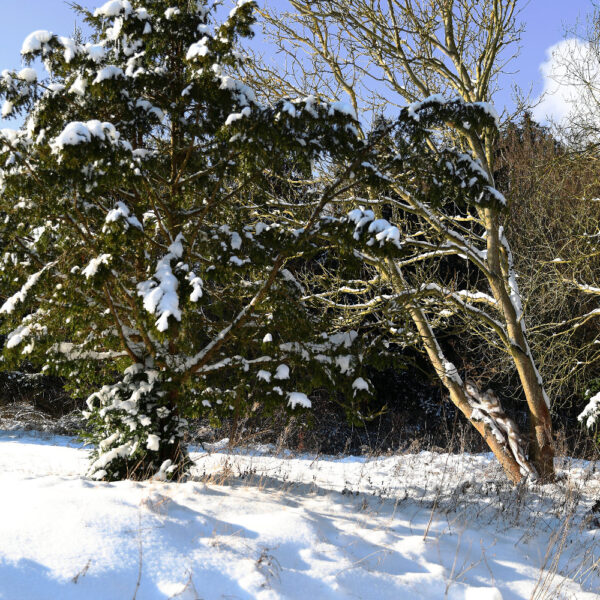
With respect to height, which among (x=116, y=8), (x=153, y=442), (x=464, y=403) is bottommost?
(x=153, y=442)

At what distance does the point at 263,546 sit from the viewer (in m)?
2.91

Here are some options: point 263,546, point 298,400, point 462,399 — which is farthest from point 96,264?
point 462,399

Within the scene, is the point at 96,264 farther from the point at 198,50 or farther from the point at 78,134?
the point at 198,50

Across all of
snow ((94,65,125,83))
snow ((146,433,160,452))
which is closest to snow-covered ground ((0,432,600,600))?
snow ((146,433,160,452))

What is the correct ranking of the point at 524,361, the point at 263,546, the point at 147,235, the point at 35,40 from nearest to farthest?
the point at 263,546 → the point at 35,40 → the point at 147,235 → the point at 524,361

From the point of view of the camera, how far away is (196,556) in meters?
2.68

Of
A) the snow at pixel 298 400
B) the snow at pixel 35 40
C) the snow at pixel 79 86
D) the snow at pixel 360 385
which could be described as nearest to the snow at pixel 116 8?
the snow at pixel 35 40

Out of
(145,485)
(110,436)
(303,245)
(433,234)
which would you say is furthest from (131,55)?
(433,234)

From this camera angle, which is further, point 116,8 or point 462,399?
point 462,399

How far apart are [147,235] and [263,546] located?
2642 mm

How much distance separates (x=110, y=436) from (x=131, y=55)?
339 cm

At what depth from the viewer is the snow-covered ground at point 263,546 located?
7.97ft

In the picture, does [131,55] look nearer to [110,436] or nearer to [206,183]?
[206,183]

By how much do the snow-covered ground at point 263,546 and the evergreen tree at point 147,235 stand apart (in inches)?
33.1
